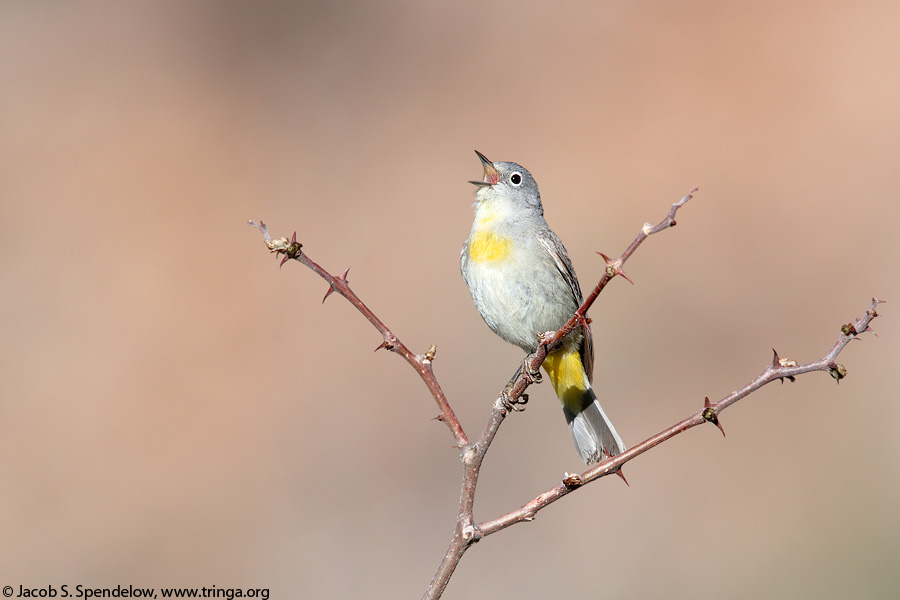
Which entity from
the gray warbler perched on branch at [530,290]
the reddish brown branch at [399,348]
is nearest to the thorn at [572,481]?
the reddish brown branch at [399,348]

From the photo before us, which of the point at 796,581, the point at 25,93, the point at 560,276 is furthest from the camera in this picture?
the point at 25,93

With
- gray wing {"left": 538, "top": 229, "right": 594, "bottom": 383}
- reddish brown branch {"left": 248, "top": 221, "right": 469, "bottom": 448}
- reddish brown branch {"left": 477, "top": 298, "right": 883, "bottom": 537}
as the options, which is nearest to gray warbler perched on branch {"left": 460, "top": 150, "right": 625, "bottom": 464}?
gray wing {"left": 538, "top": 229, "right": 594, "bottom": 383}

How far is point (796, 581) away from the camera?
10.2 meters

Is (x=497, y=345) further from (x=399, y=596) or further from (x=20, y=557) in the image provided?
(x=20, y=557)

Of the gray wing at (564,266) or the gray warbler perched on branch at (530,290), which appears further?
the gray wing at (564,266)

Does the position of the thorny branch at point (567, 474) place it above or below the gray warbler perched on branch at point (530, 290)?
below

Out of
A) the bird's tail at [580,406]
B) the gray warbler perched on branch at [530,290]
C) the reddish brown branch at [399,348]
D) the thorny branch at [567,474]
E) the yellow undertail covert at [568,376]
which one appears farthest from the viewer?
the yellow undertail covert at [568,376]

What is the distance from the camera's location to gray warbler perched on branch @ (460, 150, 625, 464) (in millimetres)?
5566

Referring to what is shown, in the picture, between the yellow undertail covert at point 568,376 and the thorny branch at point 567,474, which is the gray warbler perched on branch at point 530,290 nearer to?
the yellow undertail covert at point 568,376

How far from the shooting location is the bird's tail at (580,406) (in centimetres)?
571

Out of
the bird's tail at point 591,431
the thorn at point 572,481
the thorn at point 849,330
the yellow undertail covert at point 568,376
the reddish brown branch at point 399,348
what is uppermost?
Result: the yellow undertail covert at point 568,376

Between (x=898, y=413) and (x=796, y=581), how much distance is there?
324 centimetres

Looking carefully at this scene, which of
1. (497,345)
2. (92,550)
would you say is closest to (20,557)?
(92,550)

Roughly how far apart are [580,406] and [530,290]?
1.01m
